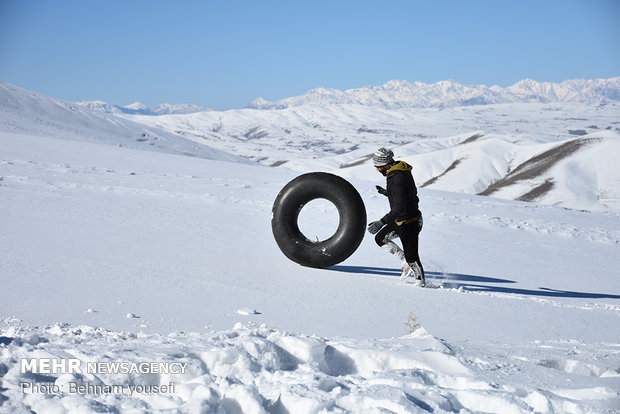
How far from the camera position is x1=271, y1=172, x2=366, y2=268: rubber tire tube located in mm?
7555

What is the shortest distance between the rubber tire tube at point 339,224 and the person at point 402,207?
424 millimetres

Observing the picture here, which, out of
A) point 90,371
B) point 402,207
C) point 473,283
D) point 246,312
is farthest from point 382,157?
point 90,371

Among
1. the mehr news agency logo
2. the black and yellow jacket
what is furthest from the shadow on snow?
the mehr news agency logo

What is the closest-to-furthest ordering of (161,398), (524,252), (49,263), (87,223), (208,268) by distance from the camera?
(161,398), (49,263), (208,268), (87,223), (524,252)

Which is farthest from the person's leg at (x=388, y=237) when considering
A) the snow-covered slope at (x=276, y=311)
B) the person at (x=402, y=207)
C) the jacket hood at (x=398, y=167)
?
the jacket hood at (x=398, y=167)

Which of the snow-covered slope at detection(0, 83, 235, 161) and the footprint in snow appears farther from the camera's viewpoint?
the snow-covered slope at detection(0, 83, 235, 161)

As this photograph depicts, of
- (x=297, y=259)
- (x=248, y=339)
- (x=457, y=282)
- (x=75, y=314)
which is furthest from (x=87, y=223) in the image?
(x=248, y=339)

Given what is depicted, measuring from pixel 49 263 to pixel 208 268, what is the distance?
190 centimetres

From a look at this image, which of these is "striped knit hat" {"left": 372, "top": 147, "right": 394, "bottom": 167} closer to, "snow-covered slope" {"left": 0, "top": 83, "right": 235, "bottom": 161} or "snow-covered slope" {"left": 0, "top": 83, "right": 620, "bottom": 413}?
"snow-covered slope" {"left": 0, "top": 83, "right": 620, "bottom": 413}

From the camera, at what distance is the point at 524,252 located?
11070 mm

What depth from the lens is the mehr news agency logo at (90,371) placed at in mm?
2838

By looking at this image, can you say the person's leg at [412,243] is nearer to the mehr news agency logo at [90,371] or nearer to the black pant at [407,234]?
the black pant at [407,234]

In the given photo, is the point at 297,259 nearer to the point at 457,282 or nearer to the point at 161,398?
the point at 457,282

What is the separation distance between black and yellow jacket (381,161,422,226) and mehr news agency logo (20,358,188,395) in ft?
13.9
